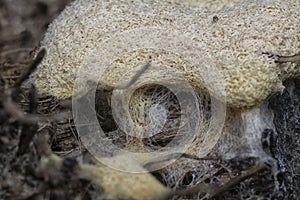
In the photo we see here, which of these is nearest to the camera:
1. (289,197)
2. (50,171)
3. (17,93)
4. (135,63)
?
(50,171)

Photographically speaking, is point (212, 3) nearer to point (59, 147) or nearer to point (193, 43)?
point (193, 43)

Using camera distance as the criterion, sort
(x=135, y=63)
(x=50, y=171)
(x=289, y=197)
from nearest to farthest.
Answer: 1. (x=50, y=171)
2. (x=289, y=197)
3. (x=135, y=63)

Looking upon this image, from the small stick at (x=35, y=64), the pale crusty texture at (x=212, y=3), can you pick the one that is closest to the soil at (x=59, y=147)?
the small stick at (x=35, y=64)

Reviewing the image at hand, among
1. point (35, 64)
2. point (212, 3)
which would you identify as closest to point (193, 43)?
point (212, 3)

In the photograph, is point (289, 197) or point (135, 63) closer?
point (289, 197)

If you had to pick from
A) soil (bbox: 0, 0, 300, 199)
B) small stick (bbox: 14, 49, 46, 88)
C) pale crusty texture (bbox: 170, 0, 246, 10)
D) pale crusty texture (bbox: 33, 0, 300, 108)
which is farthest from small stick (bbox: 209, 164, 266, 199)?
pale crusty texture (bbox: 170, 0, 246, 10)

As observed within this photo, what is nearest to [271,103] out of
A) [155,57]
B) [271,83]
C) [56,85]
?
[271,83]

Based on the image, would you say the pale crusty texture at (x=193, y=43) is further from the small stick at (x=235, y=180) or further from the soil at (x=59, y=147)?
the small stick at (x=235, y=180)

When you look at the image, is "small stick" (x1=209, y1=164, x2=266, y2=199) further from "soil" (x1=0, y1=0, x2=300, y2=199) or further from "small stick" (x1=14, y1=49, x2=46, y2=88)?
"small stick" (x1=14, y1=49, x2=46, y2=88)

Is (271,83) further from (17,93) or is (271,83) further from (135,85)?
(17,93)
